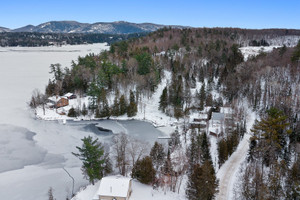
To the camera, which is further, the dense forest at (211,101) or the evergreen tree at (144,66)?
the evergreen tree at (144,66)

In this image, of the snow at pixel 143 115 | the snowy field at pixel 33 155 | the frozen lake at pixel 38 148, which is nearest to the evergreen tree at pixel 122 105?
the snow at pixel 143 115

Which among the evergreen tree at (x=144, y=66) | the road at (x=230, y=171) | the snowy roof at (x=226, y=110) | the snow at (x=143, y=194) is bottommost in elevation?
the snow at (x=143, y=194)

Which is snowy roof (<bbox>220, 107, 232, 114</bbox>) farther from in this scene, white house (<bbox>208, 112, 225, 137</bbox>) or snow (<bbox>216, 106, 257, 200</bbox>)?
snow (<bbox>216, 106, 257, 200</bbox>)

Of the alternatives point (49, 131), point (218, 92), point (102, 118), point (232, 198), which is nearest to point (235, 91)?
point (218, 92)

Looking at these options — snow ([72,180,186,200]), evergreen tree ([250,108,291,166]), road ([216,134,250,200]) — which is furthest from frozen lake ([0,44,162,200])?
evergreen tree ([250,108,291,166])

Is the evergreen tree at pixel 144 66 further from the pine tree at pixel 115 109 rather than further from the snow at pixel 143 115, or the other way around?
the pine tree at pixel 115 109

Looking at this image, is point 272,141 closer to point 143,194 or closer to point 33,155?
point 143,194
